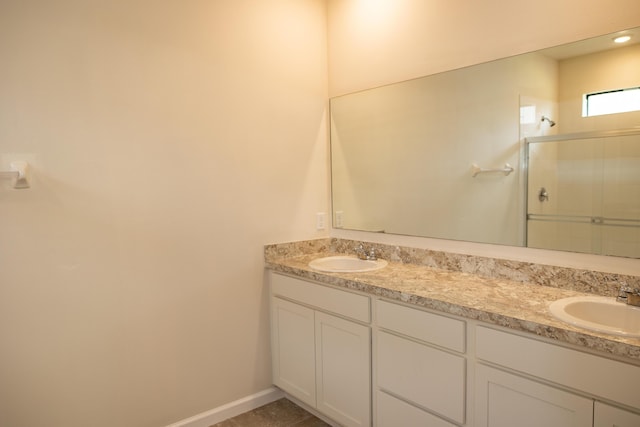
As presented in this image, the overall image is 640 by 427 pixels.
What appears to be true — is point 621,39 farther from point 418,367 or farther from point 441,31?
point 418,367

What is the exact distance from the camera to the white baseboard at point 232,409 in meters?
2.31

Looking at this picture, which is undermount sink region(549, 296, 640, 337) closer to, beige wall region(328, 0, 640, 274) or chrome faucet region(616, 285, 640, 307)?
chrome faucet region(616, 285, 640, 307)

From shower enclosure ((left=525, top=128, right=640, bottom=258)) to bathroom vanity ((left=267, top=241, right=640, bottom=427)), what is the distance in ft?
0.81

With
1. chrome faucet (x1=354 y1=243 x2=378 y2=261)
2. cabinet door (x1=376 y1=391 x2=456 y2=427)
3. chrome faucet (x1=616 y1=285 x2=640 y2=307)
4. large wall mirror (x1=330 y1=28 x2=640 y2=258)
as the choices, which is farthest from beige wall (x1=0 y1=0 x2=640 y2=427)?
chrome faucet (x1=616 y1=285 x2=640 y2=307)

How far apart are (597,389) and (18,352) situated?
7.37 feet

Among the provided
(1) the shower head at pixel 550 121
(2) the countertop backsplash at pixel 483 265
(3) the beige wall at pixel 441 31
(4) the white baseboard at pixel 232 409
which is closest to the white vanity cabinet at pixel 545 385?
(2) the countertop backsplash at pixel 483 265

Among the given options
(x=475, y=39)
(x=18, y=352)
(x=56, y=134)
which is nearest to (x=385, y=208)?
(x=475, y=39)

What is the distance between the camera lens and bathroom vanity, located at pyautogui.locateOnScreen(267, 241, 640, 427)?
1294 mm

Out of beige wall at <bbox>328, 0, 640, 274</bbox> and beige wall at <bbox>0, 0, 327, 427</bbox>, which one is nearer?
beige wall at <bbox>328, 0, 640, 274</bbox>

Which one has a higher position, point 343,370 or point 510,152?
point 510,152

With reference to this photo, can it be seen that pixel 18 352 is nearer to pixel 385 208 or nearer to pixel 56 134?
pixel 56 134

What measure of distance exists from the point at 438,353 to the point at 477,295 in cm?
29

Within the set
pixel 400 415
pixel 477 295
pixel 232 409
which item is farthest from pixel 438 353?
pixel 232 409

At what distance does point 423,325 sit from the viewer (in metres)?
1.73
